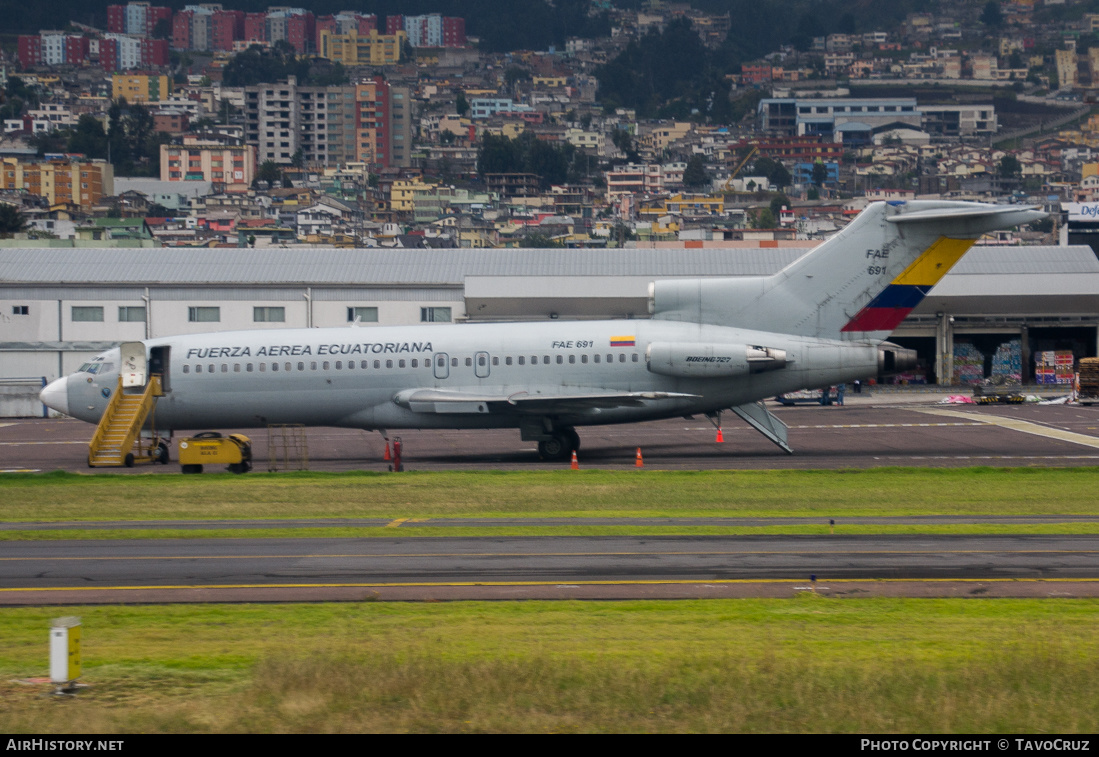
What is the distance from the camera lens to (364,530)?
23.7m

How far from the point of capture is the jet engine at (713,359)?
36.0m

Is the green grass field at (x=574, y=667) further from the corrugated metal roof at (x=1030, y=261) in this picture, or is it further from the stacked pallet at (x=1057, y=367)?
the stacked pallet at (x=1057, y=367)

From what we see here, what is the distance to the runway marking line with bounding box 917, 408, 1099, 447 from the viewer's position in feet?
134

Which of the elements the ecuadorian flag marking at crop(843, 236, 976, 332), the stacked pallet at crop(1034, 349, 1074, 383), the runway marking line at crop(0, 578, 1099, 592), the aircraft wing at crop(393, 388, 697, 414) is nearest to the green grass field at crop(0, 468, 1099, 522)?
Answer: the aircraft wing at crop(393, 388, 697, 414)

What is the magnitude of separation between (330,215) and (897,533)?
589 ft

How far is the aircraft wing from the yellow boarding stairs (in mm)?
7905

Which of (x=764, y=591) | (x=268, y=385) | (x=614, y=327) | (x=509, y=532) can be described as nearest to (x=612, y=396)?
(x=614, y=327)

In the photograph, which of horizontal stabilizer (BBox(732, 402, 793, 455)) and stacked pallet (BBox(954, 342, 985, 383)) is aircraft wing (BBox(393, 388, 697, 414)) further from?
stacked pallet (BBox(954, 342, 985, 383))

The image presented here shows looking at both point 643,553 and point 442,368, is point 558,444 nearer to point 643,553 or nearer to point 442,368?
point 442,368

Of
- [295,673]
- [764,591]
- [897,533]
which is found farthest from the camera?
[897,533]

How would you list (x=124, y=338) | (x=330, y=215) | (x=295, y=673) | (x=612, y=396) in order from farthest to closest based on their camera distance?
1. (x=330, y=215)
2. (x=124, y=338)
3. (x=612, y=396)
4. (x=295, y=673)

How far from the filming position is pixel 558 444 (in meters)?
37.7

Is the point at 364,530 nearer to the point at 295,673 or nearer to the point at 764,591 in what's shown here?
the point at 764,591

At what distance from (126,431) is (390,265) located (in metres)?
34.7
